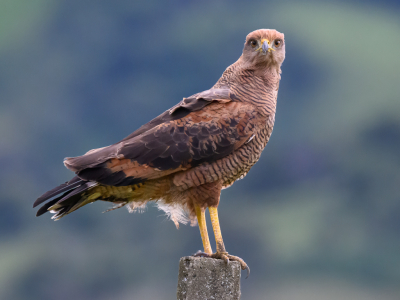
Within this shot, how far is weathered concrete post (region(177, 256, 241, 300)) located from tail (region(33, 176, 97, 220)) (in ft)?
3.92

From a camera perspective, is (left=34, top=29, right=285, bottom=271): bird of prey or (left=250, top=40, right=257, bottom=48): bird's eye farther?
(left=250, top=40, right=257, bottom=48): bird's eye

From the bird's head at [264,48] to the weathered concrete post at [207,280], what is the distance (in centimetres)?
208

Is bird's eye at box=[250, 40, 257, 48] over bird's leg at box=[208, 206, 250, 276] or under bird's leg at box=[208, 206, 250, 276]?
over

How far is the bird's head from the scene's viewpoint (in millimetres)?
4617

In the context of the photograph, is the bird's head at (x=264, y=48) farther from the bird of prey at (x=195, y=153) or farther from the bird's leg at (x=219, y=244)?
the bird's leg at (x=219, y=244)

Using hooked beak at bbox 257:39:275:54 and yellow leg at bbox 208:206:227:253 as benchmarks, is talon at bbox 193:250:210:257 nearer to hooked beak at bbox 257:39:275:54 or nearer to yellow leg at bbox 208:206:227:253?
yellow leg at bbox 208:206:227:253

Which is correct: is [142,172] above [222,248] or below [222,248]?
above

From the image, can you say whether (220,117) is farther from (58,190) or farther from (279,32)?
(58,190)

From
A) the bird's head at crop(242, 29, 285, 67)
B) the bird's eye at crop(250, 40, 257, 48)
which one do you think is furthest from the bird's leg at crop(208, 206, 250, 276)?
the bird's eye at crop(250, 40, 257, 48)

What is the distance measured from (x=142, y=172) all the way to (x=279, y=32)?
2.06 m

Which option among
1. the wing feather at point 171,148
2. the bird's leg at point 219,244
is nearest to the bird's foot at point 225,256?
the bird's leg at point 219,244

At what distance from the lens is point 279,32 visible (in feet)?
15.6

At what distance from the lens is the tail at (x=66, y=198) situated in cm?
431

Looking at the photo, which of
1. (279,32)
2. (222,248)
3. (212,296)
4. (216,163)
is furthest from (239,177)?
(279,32)
